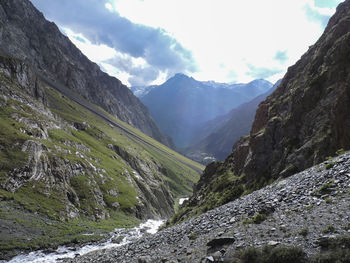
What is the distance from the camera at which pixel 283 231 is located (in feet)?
50.4

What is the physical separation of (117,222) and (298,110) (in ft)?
184

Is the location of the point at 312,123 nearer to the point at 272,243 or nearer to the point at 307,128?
the point at 307,128

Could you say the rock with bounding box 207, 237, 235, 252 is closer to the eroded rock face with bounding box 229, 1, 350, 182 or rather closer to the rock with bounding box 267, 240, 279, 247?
the rock with bounding box 267, 240, 279, 247

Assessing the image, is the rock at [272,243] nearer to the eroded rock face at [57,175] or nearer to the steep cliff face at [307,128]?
the steep cliff face at [307,128]

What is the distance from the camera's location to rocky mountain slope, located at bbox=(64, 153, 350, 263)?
12422mm

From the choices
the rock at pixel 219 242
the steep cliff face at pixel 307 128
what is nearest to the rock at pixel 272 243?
the rock at pixel 219 242

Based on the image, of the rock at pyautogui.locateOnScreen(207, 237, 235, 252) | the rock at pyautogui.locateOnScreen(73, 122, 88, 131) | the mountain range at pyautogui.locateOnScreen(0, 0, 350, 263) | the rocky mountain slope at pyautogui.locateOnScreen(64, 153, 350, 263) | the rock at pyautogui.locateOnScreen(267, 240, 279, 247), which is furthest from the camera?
the rock at pyautogui.locateOnScreen(73, 122, 88, 131)

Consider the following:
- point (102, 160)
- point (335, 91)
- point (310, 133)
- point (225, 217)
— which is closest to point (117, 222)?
point (102, 160)

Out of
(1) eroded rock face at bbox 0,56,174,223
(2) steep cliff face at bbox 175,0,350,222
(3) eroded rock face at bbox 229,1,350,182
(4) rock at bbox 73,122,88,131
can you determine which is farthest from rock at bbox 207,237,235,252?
(4) rock at bbox 73,122,88,131

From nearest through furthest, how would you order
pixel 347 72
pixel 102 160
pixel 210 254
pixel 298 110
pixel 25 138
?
pixel 210 254
pixel 347 72
pixel 298 110
pixel 25 138
pixel 102 160

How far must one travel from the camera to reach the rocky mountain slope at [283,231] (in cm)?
1242

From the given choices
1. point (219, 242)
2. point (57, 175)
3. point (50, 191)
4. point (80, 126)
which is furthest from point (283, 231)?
point (80, 126)

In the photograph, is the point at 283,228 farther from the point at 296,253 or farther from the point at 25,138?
the point at 25,138

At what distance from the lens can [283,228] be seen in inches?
615
